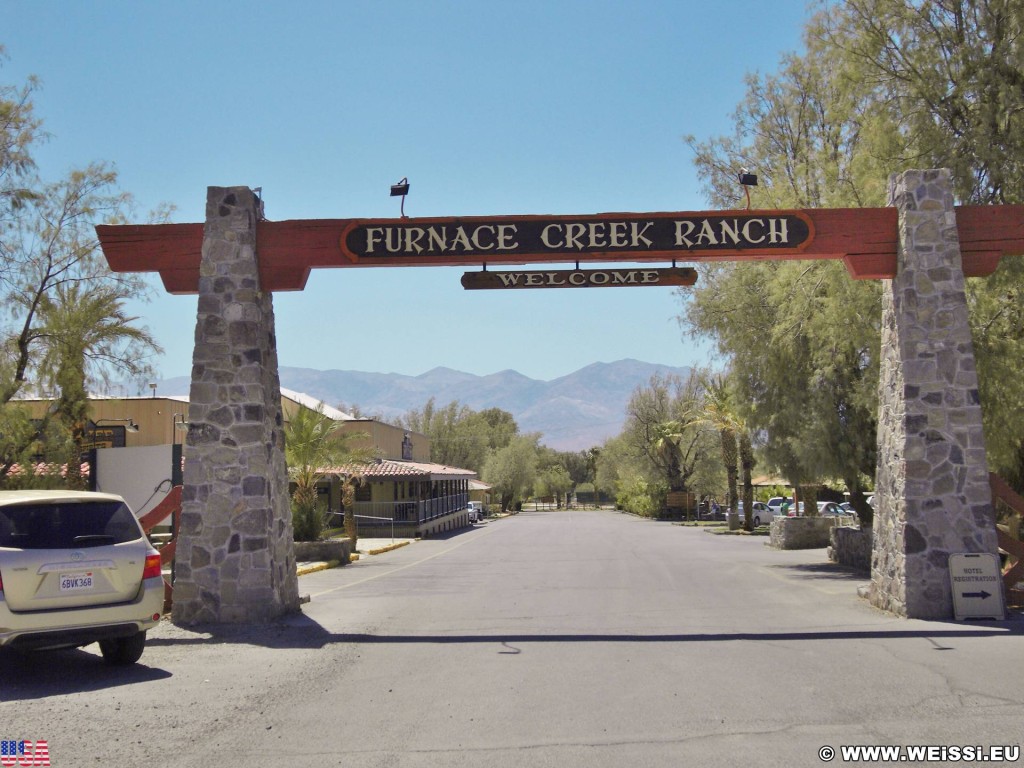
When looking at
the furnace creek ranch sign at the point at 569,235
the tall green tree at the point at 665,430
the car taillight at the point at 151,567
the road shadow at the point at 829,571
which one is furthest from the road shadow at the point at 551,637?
the tall green tree at the point at 665,430

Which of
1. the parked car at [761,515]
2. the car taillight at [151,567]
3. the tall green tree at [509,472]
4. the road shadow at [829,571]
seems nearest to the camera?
the car taillight at [151,567]

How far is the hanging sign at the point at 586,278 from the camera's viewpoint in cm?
1194

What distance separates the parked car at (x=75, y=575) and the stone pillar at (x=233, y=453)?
251 cm

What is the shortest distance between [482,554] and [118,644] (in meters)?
17.9

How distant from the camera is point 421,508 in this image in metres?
38.9

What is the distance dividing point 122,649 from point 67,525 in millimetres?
1411

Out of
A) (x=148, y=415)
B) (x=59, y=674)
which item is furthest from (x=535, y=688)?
(x=148, y=415)

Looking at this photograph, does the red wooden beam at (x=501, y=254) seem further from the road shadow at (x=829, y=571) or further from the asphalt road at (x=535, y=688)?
the road shadow at (x=829, y=571)

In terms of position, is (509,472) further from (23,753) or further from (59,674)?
(23,753)

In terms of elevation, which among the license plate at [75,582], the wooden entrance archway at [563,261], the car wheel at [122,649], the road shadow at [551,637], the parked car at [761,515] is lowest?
the parked car at [761,515]

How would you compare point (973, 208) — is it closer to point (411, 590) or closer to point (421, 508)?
point (411, 590)

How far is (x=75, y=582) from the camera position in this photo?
796 centimetres

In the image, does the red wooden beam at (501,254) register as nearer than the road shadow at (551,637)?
No

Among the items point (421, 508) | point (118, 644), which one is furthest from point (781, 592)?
point (421, 508)
